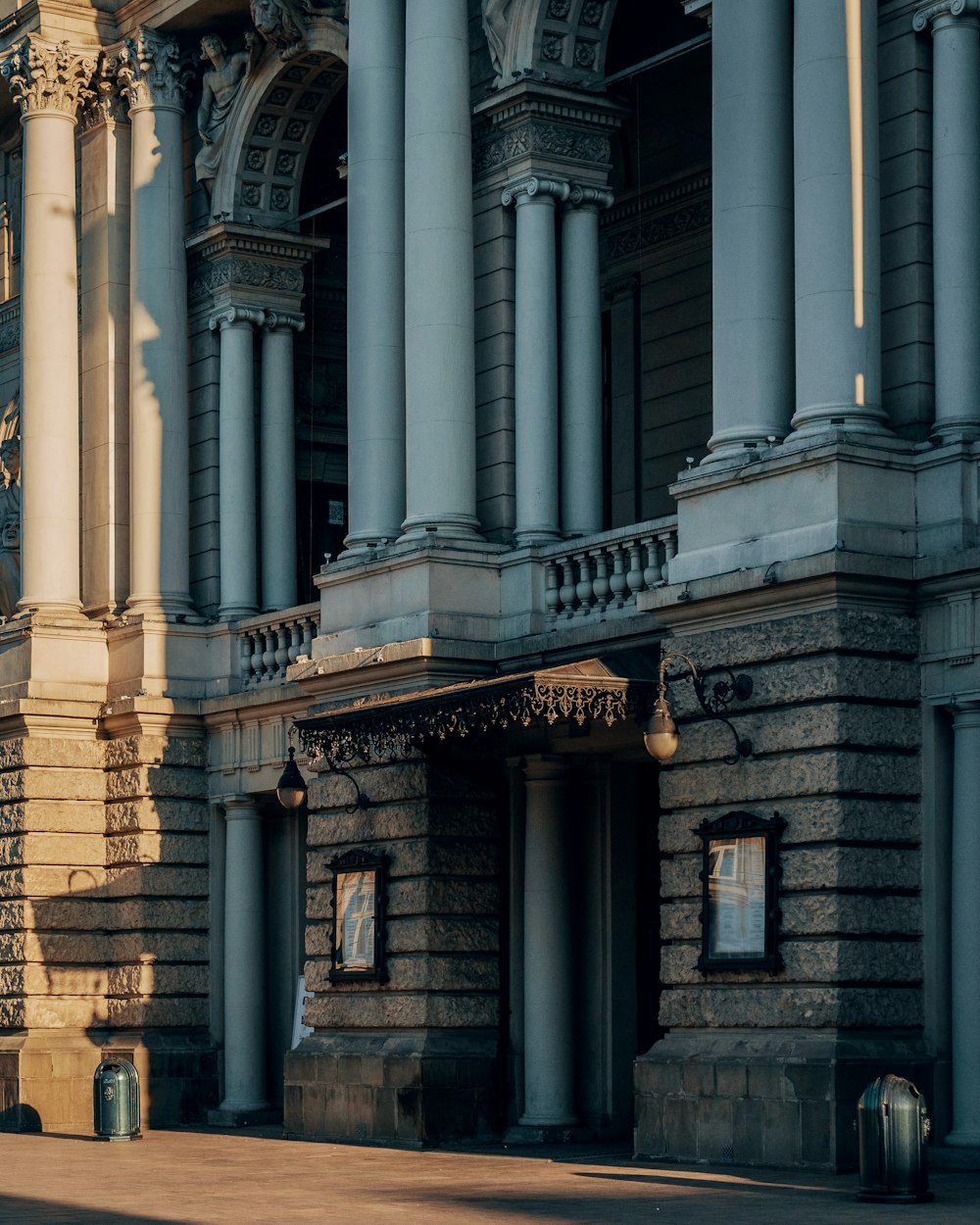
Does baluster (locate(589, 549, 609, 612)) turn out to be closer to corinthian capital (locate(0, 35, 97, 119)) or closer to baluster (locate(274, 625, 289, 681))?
baluster (locate(274, 625, 289, 681))

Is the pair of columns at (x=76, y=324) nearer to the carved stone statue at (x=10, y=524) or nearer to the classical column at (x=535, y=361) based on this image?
the carved stone statue at (x=10, y=524)

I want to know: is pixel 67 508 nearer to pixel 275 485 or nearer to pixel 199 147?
pixel 275 485

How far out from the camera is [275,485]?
119ft

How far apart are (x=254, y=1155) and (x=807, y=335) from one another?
11.0 meters

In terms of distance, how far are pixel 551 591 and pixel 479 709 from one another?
3402 millimetres

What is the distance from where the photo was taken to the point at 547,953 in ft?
93.6

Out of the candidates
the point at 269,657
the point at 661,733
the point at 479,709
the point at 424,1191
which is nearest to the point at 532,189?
the point at 479,709

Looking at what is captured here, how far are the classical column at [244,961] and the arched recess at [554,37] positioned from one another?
1122 cm

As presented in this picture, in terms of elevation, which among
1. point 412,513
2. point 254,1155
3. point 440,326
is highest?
point 440,326

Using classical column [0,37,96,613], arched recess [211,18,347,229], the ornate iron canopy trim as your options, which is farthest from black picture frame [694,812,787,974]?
arched recess [211,18,347,229]

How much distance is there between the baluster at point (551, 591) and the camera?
28375 millimetres

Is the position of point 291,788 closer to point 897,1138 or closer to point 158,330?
point 158,330

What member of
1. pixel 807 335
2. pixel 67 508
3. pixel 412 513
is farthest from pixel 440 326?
pixel 67 508

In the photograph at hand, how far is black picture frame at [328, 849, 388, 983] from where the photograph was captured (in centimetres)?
2898
